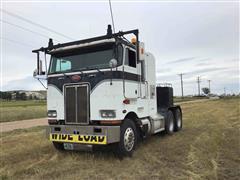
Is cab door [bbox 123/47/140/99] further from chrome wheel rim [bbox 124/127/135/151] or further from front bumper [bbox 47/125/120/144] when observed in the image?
front bumper [bbox 47/125/120/144]

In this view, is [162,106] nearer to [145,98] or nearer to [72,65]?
[145,98]

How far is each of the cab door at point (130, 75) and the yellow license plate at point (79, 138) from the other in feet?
4.21

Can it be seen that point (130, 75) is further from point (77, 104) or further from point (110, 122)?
point (77, 104)

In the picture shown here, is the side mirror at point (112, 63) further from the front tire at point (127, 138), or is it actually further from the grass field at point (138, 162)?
the grass field at point (138, 162)

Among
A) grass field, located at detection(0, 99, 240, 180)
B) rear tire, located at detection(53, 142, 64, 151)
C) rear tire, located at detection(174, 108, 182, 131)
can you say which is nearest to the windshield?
rear tire, located at detection(53, 142, 64, 151)

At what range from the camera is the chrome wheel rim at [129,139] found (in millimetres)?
6346

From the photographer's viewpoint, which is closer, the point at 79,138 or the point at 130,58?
the point at 79,138

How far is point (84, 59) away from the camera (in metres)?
6.66

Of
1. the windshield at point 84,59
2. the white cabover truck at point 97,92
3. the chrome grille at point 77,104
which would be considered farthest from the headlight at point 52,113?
the windshield at point 84,59

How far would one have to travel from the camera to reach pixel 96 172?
210 inches

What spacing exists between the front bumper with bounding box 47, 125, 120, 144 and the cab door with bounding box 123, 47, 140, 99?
1.06 meters

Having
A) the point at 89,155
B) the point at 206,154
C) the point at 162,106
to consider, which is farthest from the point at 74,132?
the point at 162,106

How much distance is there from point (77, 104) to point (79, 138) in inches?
34.7

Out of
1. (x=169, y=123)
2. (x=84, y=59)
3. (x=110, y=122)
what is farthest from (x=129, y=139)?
(x=169, y=123)
